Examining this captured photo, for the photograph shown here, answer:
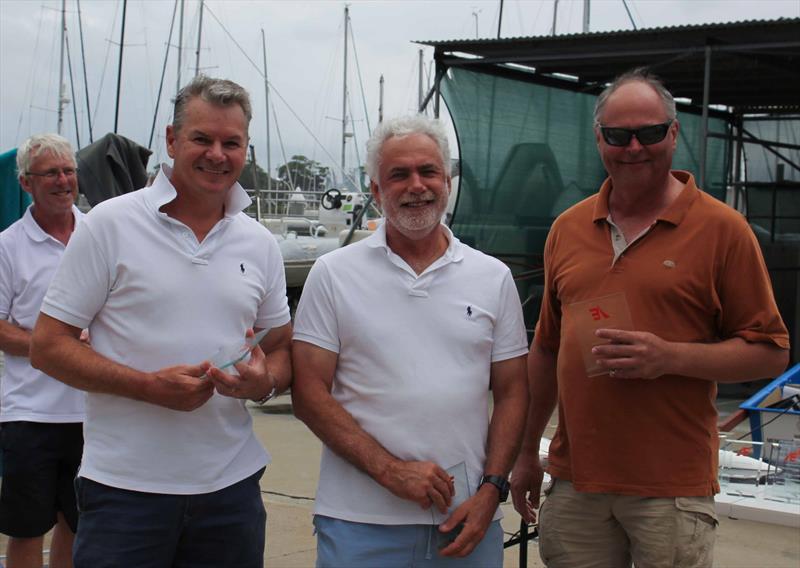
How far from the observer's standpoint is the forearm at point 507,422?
2821mm

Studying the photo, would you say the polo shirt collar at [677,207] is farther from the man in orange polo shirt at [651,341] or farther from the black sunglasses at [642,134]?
the black sunglasses at [642,134]

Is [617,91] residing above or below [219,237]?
above

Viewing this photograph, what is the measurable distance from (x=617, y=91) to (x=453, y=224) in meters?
8.12

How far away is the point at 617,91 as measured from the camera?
2.85 metres

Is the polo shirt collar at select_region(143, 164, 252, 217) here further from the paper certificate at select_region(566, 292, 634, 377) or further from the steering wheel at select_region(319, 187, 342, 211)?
the steering wheel at select_region(319, 187, 342, 211)

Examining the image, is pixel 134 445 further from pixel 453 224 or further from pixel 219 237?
pixel 453 224

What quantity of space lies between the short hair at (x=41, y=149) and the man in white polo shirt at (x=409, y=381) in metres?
1.89

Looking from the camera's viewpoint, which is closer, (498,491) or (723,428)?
(498,491)

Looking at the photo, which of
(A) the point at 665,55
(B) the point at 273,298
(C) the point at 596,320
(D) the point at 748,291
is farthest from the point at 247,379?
(A) the point at 665,55

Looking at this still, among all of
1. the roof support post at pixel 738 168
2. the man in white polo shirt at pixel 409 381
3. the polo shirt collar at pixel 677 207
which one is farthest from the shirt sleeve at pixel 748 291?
the roof support post at pixel 738 168

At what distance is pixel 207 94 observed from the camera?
8.99 ft

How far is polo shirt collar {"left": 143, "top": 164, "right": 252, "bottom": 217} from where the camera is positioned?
8.98ft

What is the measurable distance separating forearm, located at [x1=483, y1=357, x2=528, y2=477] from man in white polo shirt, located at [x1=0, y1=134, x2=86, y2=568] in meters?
1.97

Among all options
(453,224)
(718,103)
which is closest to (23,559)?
(453,224)
